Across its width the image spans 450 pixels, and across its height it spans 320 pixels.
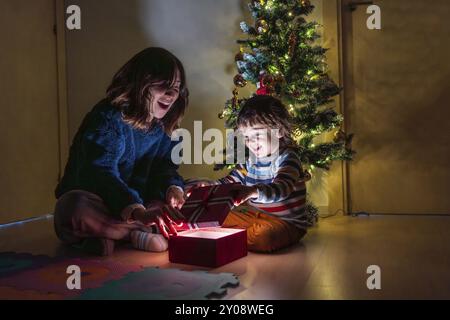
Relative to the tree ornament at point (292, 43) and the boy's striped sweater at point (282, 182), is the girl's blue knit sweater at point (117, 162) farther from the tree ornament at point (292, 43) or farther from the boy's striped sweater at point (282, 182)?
the tree ornament at point (292, 43)

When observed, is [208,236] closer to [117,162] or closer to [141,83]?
[117,162]

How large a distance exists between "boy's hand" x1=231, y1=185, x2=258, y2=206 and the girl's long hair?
582mm

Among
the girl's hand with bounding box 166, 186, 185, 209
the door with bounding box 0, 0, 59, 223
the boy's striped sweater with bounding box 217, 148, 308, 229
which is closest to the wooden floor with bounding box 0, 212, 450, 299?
the boy's striped sweater with bounding box 217, 148, 308, 229

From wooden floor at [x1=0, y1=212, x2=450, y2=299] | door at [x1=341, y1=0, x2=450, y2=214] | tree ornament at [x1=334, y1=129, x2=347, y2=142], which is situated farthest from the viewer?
door at [x1=341, y1=0, x2=450, y2=214]

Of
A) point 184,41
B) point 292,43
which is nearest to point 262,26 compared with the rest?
point 292,43

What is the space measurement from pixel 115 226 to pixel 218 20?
5.46ft

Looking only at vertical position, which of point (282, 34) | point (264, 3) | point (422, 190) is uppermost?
point (264, 3)

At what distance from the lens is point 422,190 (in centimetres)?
275

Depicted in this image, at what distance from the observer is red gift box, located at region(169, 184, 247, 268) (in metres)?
1.62

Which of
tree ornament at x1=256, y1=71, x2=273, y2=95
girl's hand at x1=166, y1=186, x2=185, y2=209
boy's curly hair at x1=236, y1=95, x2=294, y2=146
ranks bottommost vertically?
girl's hand at x1=166, y1=186, x2=185, y2=209

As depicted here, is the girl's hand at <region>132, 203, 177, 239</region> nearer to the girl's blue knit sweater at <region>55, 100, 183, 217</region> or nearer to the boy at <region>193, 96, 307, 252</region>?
the girl's blue knit sweater at <region>55, 100, 183, 217</region>
